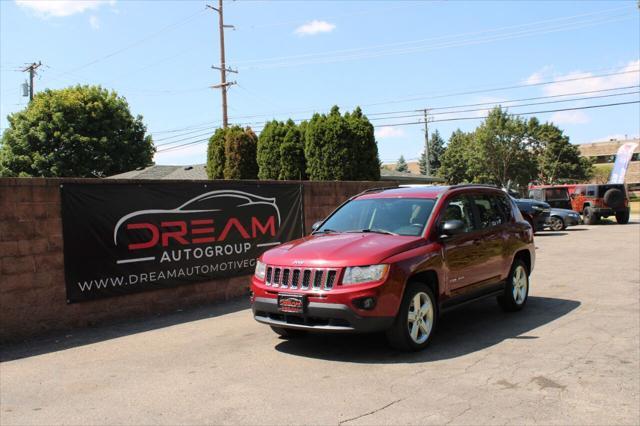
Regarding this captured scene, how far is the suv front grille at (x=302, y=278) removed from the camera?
5.52 m

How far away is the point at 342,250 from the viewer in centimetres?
573

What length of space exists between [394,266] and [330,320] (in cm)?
82

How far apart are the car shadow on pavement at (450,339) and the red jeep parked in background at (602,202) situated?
72.0 feet

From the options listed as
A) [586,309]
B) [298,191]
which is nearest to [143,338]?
[298,191]

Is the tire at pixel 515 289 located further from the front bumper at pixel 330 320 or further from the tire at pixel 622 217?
the tire at pixel 622 217

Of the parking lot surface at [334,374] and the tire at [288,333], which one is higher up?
the tire at [288,333]

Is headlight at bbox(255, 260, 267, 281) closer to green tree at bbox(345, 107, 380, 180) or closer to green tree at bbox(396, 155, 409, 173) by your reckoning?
green tree at bbox(345, 107, 380, 180)

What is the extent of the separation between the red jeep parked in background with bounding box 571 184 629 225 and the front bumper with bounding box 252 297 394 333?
25.6m

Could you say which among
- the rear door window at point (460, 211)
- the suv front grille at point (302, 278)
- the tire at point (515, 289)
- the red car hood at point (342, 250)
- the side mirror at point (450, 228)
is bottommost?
the tire at point (515, 289)

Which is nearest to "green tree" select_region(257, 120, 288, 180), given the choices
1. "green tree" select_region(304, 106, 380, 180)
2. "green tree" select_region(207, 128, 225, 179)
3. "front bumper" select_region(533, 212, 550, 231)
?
"green tree" select_region(304, 106, 380, 180)

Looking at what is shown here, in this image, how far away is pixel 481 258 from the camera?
7.01 metres

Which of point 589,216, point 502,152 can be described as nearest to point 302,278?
point 589,216

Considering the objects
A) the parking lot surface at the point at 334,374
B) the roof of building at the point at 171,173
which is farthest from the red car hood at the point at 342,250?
the roof of building at the point at 171,173

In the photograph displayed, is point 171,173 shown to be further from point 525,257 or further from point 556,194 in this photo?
point 525,257
